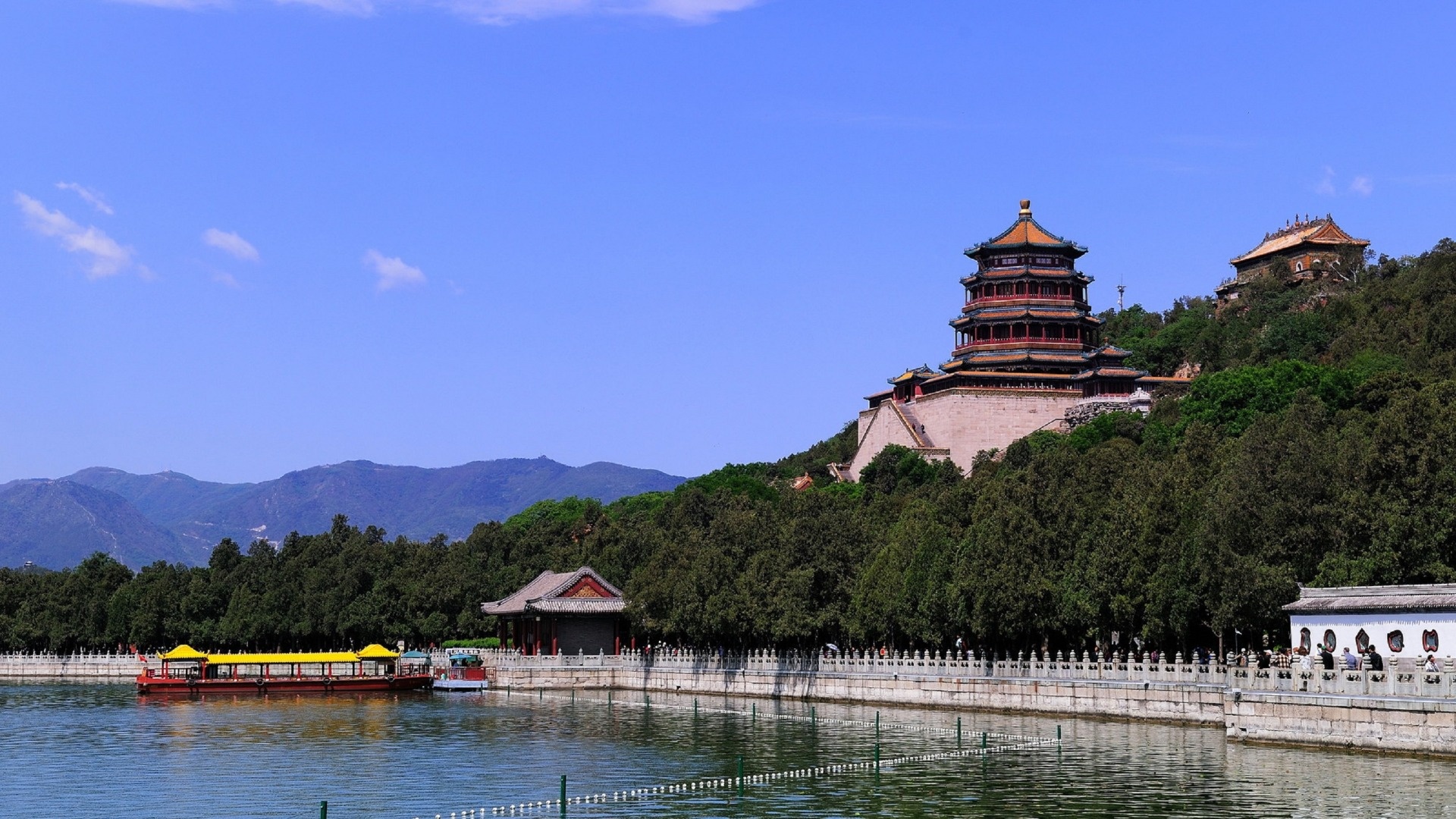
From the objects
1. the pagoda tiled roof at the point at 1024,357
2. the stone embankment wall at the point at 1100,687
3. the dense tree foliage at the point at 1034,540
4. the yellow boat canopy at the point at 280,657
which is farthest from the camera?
the pagoda tiled roof at the point at 1024,357

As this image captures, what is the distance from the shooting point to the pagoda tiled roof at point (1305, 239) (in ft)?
456

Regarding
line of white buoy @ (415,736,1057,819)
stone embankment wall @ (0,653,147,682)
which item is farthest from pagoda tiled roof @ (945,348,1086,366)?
line of white buoy @ (415,736,1057,819)

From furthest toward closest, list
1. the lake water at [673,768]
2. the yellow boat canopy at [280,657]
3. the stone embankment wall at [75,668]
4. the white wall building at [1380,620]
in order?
the stone embankment wall at [75,668] → the yellow boat canopy at [280,657] → the white wall building at [1380,620] → the lake water at [673,768]

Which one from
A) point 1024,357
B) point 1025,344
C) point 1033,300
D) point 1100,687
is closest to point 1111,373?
point 1024,357

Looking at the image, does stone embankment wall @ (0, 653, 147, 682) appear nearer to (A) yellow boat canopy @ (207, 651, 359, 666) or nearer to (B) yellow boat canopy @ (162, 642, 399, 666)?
(B) yellow boat canopy @ (162, 642, 399, 666)

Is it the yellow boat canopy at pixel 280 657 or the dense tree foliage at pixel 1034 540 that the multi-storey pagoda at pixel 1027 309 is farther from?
the yellow boat canopy at pixel 280 657

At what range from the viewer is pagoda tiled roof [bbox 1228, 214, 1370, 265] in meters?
139

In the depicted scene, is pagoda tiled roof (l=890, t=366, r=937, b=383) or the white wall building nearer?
the white wall building

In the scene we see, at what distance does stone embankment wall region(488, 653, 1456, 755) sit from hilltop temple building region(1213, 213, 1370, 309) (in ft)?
251

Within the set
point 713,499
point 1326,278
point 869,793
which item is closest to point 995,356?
point 713,499

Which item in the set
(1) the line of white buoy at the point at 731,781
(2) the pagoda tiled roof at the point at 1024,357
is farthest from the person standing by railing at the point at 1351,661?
Result: (2) the pagoda tiled roof at the point at 1024,357

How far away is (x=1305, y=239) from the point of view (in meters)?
139

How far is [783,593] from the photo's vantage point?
227 ft

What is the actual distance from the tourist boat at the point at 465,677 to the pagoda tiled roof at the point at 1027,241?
49.8 m
